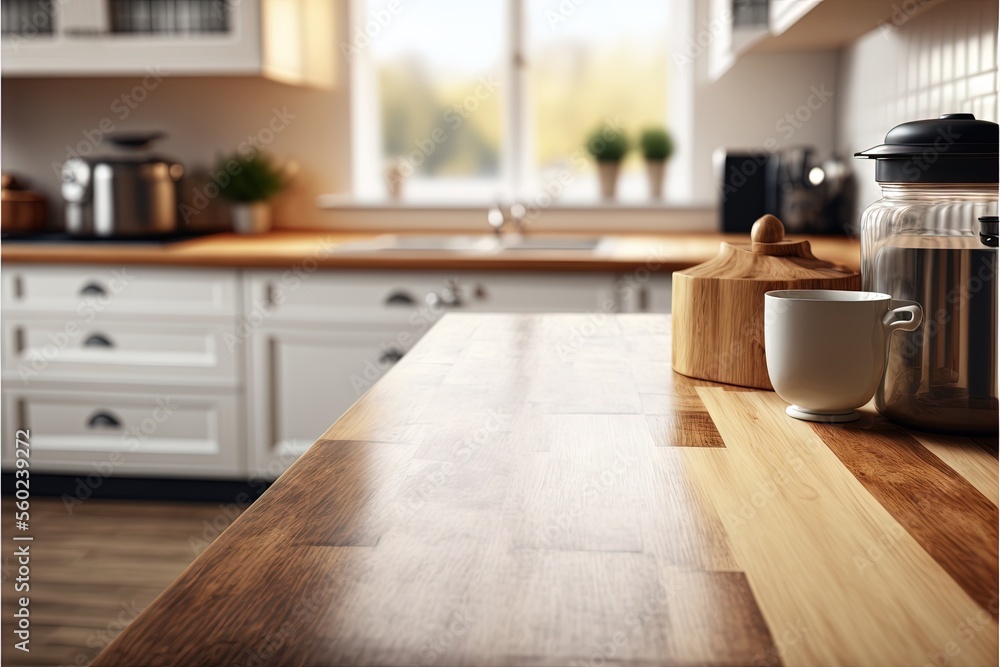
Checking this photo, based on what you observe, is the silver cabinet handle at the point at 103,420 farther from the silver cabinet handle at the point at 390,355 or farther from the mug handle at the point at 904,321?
the mug handle at the point at 904,321

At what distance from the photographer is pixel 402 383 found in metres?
1.04

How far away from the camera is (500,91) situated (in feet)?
11.4

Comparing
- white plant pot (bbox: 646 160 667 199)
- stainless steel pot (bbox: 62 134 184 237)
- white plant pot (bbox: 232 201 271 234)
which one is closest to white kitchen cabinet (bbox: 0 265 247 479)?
stainless steel pot (bbox: 62 134 184 237)

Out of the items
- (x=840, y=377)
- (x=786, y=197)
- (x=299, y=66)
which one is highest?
(x=299, y=66)

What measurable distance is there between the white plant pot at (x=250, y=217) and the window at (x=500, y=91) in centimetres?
36

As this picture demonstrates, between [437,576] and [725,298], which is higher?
[725,298]

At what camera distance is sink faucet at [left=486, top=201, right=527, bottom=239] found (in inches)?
123

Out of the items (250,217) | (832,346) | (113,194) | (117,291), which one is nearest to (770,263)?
(832,346)

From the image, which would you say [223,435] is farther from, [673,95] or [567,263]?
[673,95]

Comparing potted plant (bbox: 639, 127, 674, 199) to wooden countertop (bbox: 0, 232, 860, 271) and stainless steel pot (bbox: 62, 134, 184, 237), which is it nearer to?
wooden countertop (bbox: 0, 232, 860, 271)

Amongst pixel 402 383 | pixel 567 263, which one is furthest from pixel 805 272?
pixel 567 263

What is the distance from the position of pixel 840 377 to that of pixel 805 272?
0.22 meters

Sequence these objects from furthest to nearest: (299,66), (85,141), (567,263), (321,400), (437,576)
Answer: (85,141), (299,66), (321,400), (567,263), (437,576)

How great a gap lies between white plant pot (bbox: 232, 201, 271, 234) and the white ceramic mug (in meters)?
2.75
